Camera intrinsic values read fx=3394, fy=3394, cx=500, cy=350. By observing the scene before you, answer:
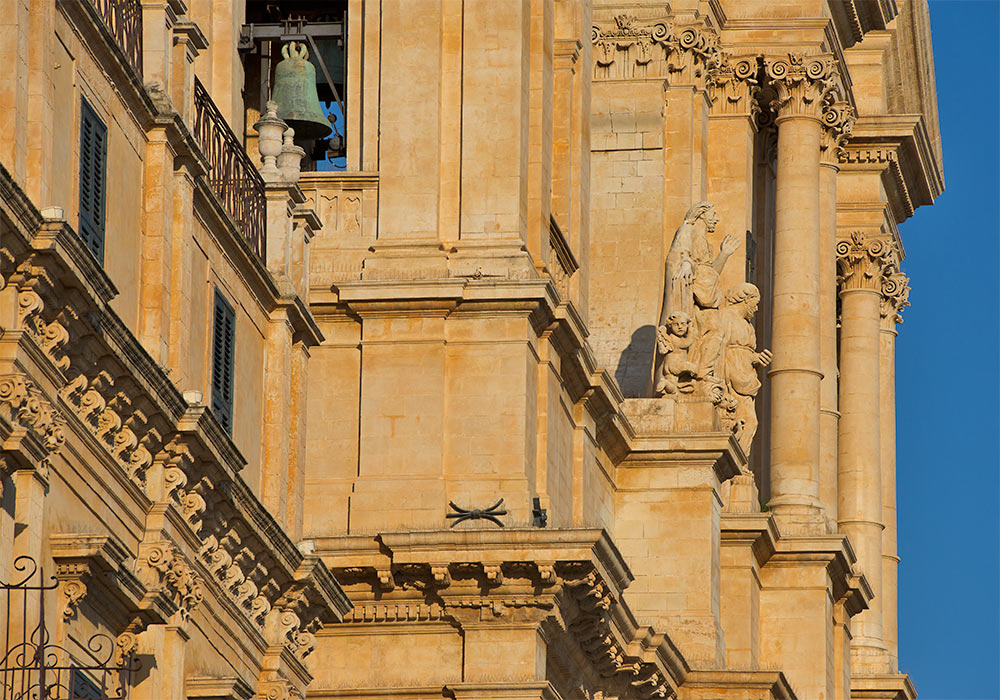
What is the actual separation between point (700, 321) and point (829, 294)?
12.1 metres

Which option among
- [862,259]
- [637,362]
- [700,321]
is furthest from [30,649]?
[862,259]

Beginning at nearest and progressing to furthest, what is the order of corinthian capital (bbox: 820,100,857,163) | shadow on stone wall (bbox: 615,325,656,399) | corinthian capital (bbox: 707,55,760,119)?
1. shadow on stone wall (bbox: 615,325,656,399)
2. corinthian capital (bbox: 707,55,760,119)
3. corinthian capital (bbox: 820,100,857,163)

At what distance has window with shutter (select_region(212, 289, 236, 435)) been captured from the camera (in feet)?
112

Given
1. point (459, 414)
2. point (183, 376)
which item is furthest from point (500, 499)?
point (183, 376)

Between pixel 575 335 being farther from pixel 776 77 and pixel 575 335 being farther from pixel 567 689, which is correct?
pixel 776 77

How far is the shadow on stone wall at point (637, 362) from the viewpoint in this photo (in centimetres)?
5594

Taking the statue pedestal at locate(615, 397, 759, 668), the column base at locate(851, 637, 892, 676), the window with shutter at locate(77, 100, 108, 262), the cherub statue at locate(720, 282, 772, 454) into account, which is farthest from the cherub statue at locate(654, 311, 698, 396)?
the window with shutter at locate(77, 100, 108, 262)

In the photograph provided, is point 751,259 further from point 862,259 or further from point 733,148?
point 862,259

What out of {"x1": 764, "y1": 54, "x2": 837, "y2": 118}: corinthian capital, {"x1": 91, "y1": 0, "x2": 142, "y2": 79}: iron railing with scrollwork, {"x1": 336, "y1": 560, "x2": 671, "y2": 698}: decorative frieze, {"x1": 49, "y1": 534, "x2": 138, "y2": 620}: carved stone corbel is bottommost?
{"x1": 49, "y1": 534, "x2": 138, "y2": 620}: carved stone corbel

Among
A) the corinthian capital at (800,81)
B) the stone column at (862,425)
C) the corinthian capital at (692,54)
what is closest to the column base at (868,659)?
the stone column at (862,425)

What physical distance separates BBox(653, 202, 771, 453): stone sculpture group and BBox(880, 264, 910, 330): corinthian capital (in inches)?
650

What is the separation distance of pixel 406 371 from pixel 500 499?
2.17 m

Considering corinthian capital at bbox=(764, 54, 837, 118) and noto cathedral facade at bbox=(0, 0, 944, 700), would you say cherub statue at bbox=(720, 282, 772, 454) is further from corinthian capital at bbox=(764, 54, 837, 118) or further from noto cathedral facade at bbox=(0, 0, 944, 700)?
corinthian capital at bbox=(764, 54, 837, 118)

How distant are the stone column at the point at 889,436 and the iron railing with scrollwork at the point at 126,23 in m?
41.5
